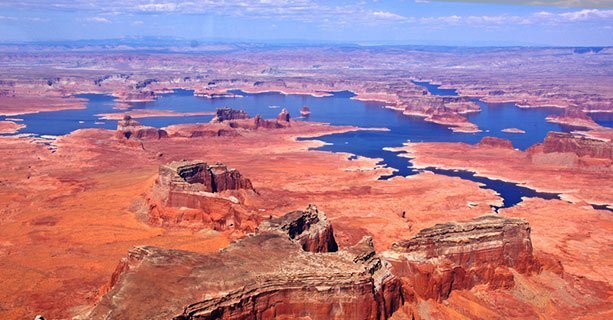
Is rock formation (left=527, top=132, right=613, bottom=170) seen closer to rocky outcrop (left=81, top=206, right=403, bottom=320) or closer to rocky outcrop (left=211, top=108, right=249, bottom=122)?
rocky outcrop (left=211, top=108, right=249, bottom=122)

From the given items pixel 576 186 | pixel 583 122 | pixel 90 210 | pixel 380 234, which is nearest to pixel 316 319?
pixel 380 234

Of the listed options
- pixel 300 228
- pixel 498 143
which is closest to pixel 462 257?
pixel 300 228

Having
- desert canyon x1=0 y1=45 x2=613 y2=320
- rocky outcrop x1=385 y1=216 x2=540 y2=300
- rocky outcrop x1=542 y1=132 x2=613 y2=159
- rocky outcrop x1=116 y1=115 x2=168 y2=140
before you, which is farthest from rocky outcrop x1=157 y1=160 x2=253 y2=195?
rocky outcrop x1=542 y1=132 x2=613 y2=159

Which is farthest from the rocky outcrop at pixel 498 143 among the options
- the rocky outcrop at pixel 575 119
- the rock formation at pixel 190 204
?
the rock formation at pixel 190 204

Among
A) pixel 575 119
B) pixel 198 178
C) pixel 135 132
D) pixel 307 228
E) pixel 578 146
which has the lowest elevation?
pixel 135 132

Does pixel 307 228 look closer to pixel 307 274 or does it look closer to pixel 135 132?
pixel 307 274

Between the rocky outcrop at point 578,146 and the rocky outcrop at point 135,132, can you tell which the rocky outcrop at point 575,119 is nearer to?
the rocky outcrop at point 578,146
